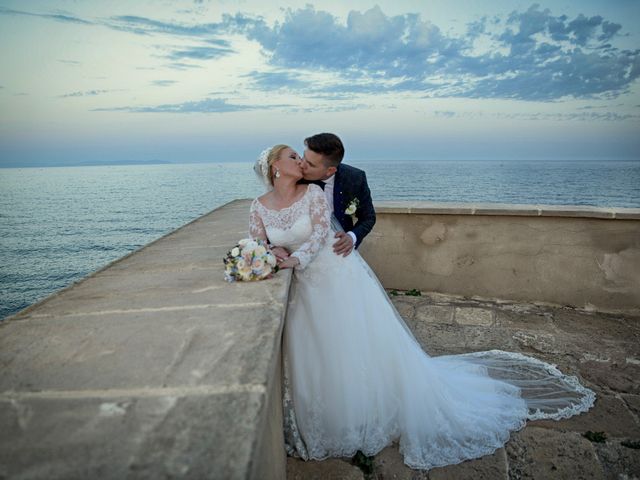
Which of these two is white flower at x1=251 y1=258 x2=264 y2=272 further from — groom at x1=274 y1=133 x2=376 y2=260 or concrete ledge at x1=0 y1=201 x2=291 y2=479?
groom at x1=274 y1=133 x2=376 y2=260

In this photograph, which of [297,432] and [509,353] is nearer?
[297,432]

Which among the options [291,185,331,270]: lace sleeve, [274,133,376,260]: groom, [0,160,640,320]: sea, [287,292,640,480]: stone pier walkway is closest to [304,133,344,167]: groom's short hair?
[274,133,376,260]: groom

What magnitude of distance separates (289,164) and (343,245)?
0.70m

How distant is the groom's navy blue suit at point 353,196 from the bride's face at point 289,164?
0.65 meters

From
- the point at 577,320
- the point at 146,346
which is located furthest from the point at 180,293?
the point at 577,320

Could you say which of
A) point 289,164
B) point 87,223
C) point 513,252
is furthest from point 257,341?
point 87,223

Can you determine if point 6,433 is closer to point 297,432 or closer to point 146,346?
point 146,346

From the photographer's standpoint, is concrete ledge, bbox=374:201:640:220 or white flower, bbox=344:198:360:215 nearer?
white flower, bbox=344:198:360:215

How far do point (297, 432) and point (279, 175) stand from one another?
5.80 feet

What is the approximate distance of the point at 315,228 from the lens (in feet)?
9.27

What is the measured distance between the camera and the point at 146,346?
5.60ft

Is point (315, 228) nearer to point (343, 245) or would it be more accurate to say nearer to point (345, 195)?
point (343, 245)

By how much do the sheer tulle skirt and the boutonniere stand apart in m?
0.58

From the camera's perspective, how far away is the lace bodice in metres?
2.81
